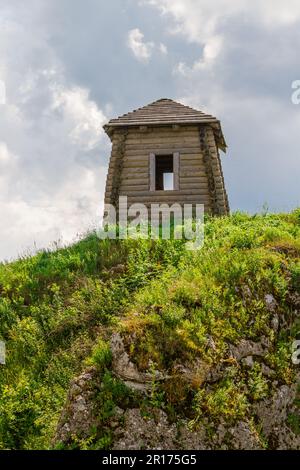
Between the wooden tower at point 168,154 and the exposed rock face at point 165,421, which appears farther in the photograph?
the wooden tower at point 168,154

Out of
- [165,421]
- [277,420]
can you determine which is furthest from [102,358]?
[277,420]

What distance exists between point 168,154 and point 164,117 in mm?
1496


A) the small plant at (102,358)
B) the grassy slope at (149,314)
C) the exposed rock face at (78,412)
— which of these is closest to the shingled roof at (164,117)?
the grassy slope at (149,314)

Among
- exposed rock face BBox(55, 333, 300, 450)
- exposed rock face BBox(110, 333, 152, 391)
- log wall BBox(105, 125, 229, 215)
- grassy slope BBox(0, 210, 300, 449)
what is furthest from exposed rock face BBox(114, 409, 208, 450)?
log wall BBox(105, 125, 229, 215)

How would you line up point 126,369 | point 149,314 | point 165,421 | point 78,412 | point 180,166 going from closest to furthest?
point 165,421, point 78,412, point 126,369, point 149,314, point 180,166

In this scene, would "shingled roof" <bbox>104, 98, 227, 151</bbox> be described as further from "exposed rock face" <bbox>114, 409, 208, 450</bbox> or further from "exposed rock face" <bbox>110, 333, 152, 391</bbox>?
"exposed rock face" <bbox>114, 409, 208, 450</bbox>

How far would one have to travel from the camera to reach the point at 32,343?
13336mm

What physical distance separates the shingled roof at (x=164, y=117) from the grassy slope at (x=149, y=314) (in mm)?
7799

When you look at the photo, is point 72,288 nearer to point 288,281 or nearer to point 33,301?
point 33,301

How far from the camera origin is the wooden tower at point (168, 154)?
24.0m

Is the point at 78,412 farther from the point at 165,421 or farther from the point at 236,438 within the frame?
the point at 236,438

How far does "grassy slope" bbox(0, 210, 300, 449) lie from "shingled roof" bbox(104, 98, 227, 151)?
25.6 feet

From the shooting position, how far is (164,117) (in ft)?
81.0

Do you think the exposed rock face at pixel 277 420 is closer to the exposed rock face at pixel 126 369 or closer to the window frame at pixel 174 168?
the exposed rock face at pixel 126 369
